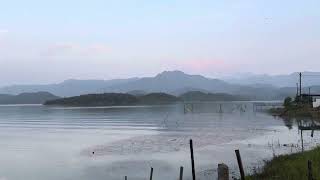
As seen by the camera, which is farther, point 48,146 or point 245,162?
point 48,146

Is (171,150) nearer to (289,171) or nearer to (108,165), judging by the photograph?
(108,165)

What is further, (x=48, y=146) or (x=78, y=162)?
(x=48, y=146)

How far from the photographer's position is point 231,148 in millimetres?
36312

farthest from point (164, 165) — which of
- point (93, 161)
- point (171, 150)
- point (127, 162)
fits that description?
point (171, 150)

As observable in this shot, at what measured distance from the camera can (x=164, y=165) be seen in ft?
89.9

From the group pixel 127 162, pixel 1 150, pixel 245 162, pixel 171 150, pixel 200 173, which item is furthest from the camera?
pixel 1 150

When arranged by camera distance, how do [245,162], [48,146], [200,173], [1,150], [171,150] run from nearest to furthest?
[200,173] < [245,162] < [171,150] < [1,150] < [48,146]

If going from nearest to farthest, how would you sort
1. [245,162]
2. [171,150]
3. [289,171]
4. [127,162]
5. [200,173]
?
[289,171] → [200,173] → [245,162] → [127,162] → [171,150]

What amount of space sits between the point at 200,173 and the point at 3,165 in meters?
14.3

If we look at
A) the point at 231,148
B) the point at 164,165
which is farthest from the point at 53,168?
the point at 231,148

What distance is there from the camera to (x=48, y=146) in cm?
4431

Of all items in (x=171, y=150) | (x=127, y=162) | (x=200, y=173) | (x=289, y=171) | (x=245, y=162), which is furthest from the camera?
(x=171, y=150)

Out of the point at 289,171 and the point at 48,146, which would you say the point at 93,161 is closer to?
the point at 48,146

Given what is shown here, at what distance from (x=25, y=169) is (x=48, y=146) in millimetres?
16051
